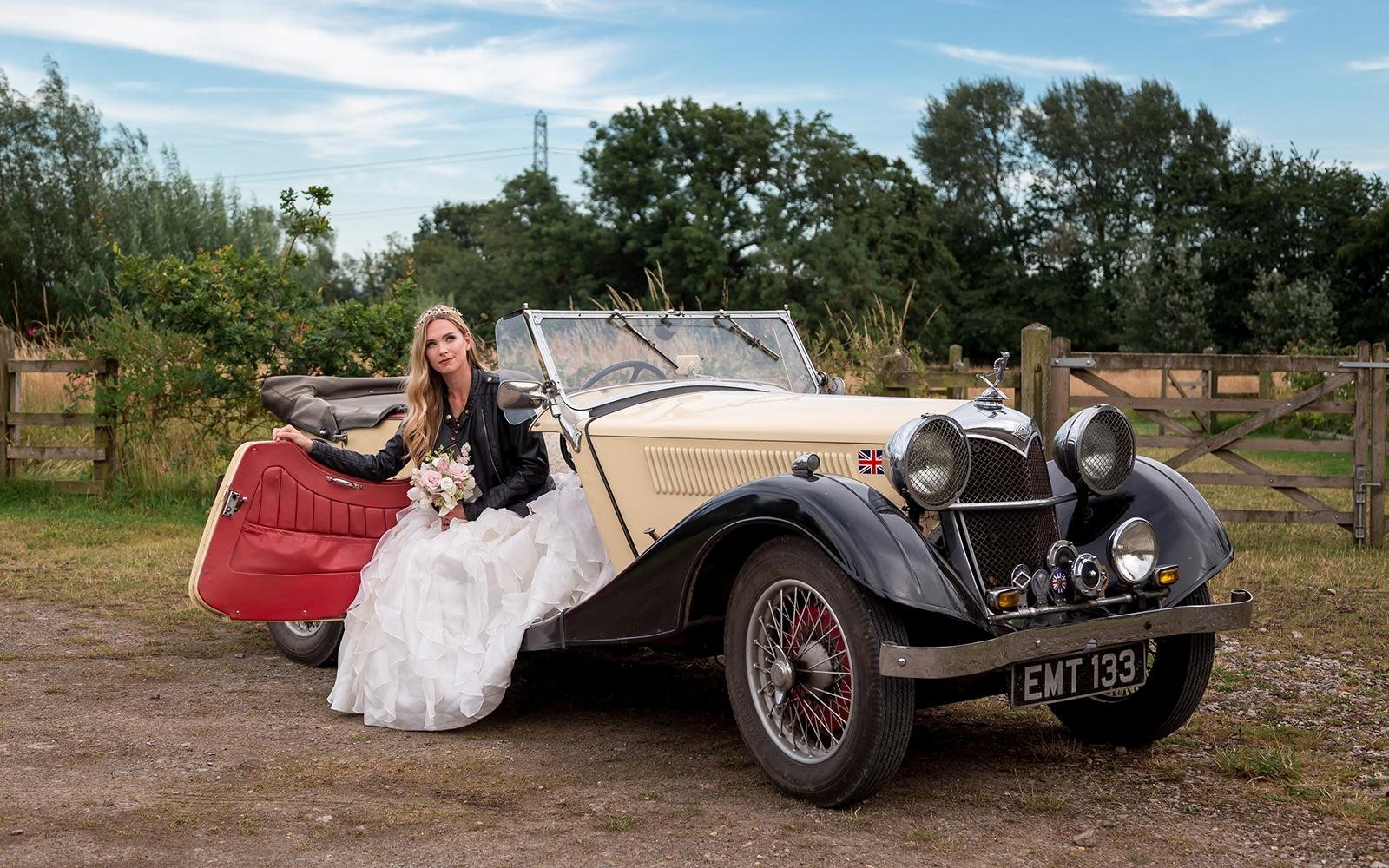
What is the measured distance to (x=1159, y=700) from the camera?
4.39 meters

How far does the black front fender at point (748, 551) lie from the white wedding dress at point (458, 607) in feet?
0.66

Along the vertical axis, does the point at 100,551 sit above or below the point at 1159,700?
below

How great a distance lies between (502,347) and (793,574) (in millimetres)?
2200

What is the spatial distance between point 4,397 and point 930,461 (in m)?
10.7

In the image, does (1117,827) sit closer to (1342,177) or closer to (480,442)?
(480,442)

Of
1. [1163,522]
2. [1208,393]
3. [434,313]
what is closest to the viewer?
[1163,522]

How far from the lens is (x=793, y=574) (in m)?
3.84

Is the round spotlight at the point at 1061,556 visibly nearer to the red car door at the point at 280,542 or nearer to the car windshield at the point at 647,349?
the car windshield at the point at 647,349

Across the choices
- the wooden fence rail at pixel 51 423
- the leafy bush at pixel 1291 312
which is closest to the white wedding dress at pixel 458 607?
the wooden fence rail at pixel 51 423

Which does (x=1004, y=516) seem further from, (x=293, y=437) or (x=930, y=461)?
(x=293, y=437)

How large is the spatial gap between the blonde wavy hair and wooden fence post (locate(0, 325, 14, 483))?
8.00m

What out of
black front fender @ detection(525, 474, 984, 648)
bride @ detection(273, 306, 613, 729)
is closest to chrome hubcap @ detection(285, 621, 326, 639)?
bride @ detection(273, 306, 613, 729)

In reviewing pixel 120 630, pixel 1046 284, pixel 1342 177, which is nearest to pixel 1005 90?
pixel 1046 284

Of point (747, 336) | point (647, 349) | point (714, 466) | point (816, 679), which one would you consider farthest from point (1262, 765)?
point (647, 349)
